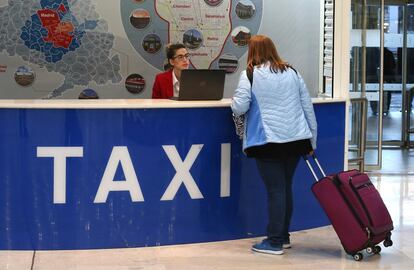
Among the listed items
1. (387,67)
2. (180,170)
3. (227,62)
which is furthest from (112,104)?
(387,67)

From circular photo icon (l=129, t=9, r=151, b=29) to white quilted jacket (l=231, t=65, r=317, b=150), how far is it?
9.86 ft

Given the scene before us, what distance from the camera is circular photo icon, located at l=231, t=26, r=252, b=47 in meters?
8.91

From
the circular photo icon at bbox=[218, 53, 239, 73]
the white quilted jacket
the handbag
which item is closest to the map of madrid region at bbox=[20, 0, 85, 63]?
the circular photo icon at bbox=[218, 53, 239, 73]

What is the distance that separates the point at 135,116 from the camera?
592cm

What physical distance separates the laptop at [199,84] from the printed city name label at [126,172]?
39 cm

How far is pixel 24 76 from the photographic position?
8.45 m

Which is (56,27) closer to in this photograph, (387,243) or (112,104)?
(112,104)

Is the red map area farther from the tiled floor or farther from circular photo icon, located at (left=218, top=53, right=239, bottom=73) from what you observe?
the tiled floor

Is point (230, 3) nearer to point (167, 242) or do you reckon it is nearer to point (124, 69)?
point (124, 69)

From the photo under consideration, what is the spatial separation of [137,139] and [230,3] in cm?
332

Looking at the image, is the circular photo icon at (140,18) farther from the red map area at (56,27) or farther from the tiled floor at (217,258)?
the tiled floor at (217,258)

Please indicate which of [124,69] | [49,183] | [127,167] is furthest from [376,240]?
[124,69]

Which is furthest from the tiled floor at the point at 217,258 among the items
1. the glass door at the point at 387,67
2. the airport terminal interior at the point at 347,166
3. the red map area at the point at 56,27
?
the glass door at the point at 387,67

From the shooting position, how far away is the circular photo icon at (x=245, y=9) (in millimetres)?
8906
